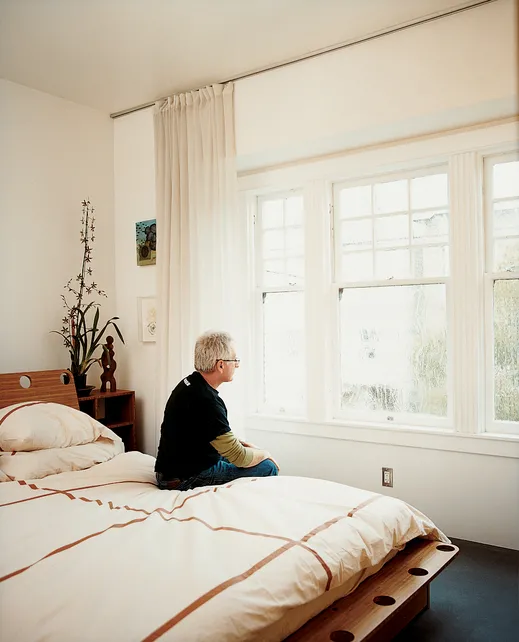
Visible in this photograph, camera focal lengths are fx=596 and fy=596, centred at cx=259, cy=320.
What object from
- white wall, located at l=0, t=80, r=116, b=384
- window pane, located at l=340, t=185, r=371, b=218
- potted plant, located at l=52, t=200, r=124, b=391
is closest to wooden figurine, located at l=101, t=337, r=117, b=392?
potted plant, located at l=52, t=200, r=124, b=391

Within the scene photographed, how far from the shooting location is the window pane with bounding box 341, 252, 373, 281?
12.0 feet

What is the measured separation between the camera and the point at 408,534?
228 centimetres

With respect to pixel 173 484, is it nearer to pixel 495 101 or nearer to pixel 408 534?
pixel 408 534

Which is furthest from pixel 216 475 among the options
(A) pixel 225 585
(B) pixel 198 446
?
(A) pixel 225 585

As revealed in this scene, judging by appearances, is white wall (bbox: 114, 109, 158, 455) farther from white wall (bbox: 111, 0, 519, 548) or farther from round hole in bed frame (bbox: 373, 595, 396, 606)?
round hole in bed frame (bbox: 373, 595, 396, 606)

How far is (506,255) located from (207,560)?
90.1 inches

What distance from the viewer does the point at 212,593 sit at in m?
1.60

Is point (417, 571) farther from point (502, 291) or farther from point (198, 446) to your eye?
point (502, 291)

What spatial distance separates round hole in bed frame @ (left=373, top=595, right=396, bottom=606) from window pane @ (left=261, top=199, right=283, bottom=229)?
2.58 m

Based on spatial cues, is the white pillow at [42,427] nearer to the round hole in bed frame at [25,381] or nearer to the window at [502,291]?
the round hole in bed frame at [25,381]

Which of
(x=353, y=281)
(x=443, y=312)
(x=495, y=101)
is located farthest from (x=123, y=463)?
(x=495, y=101)

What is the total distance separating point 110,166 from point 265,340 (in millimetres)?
1765

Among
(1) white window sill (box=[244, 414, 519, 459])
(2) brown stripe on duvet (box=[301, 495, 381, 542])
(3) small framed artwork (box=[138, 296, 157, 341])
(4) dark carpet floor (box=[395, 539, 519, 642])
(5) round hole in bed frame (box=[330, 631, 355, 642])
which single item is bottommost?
(4) dark carpet floor (box=[395, 539, 519, 642])

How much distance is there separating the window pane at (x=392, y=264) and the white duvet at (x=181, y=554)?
4.87ft
